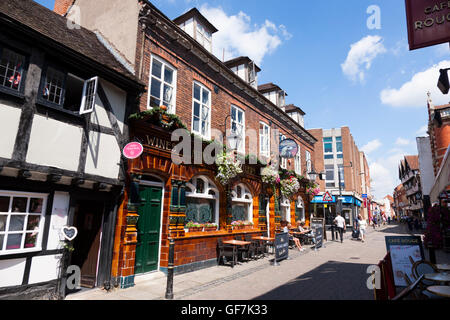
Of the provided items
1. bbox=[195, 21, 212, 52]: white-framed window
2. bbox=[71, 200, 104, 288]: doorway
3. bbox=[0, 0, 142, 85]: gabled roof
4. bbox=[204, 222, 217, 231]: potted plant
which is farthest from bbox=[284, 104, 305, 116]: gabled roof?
bbox=[71, 200, 104, 288]: doorway

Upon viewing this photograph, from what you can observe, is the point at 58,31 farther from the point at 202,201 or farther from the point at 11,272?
the point at 202,201

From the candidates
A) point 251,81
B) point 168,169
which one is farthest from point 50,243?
point 251,81

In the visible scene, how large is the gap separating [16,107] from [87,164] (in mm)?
1943

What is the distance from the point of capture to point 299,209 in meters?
20.8

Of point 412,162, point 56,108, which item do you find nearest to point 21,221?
point 56,108

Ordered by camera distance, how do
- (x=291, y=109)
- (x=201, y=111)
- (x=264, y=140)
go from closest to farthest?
(x=201, y=111), (x=264, y=140), (x=291, y=109)

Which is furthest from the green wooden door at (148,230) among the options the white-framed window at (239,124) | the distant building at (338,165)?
the distant building at (338,165)

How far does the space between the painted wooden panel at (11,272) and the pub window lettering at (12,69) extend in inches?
141

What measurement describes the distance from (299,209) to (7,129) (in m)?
19.1

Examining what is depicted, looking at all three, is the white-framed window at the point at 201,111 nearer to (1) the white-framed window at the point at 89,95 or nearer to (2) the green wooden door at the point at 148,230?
(2) the green wooden door at the point at 148,230

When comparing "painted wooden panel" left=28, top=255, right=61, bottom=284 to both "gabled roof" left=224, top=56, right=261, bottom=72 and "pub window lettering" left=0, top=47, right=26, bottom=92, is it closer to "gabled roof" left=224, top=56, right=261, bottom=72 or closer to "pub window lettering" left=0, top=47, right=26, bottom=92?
"pub window lettering" left=0, top=47, right=26, bottom=92

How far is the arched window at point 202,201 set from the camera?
10.1 meters
